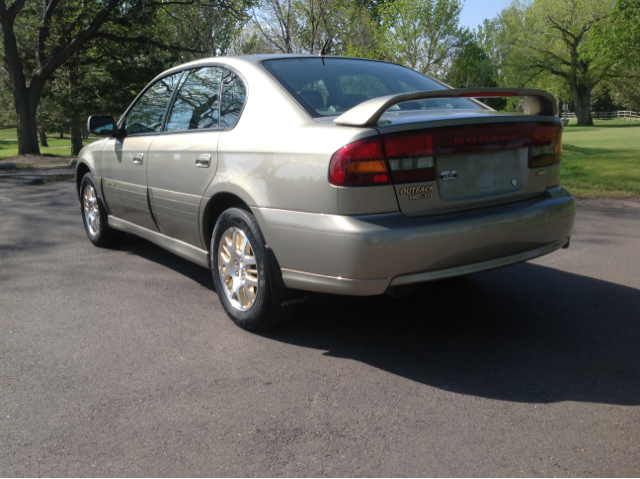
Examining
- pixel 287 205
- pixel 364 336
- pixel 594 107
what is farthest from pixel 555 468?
pixel 594 107

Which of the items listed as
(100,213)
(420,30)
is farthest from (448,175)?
(420,30)

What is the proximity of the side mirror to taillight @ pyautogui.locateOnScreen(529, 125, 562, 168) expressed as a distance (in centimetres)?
361

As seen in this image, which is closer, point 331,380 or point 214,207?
point 331,380

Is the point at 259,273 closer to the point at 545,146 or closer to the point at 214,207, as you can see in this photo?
the point at 214,207

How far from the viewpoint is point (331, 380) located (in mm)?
3111

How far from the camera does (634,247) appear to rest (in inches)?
231

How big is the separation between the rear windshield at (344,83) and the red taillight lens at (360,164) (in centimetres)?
50

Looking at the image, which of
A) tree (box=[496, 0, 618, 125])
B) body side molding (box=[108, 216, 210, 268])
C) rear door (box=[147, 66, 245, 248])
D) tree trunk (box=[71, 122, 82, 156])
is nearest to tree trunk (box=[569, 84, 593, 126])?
tree (box=[496, 0, 618, 125])

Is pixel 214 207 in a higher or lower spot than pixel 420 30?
lower

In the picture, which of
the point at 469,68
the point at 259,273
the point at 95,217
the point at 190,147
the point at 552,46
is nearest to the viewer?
the point at 259,273

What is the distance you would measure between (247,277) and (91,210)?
3256mm

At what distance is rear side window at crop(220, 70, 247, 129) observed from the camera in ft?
13.0

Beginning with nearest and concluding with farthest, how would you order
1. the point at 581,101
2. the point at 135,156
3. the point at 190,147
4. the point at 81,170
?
1. the point at 190,147
2. the point at 135,156
3. the point at 81,170
4. the point at 581,101

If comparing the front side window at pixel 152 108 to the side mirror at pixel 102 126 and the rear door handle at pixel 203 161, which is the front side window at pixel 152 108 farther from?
the rear door handle at pixel 203 161
